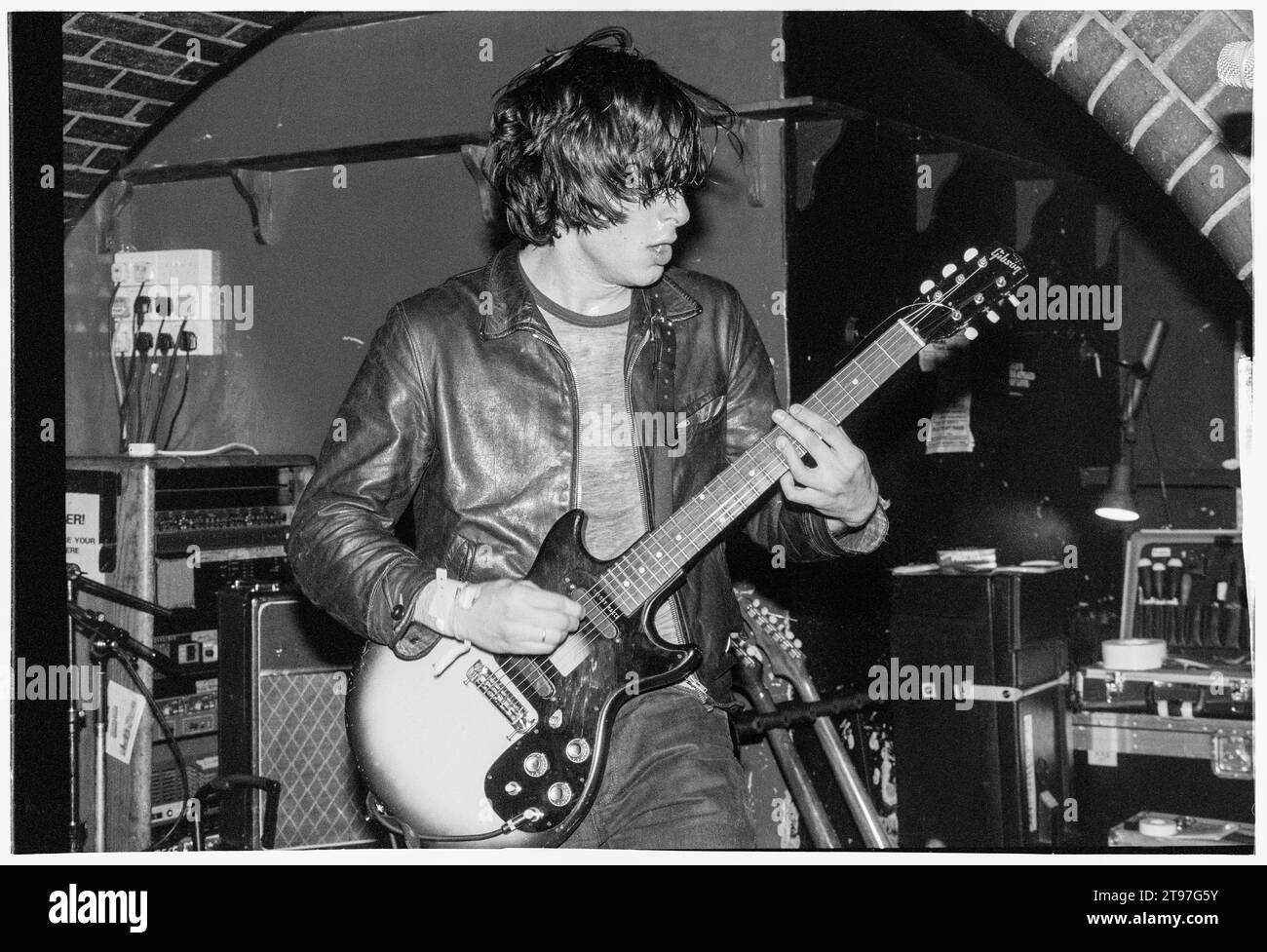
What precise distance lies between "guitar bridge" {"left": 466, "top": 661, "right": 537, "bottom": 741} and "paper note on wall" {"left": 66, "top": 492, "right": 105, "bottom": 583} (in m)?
2.16

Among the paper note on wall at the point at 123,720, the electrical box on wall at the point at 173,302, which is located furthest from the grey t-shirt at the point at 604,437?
the electrical box on wall at the point at 173,302

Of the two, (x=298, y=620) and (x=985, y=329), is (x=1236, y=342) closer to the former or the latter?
(x=985, y=329)

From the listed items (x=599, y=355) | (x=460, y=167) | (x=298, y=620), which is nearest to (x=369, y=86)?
(x=460, y=167)

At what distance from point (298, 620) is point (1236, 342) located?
3.26m

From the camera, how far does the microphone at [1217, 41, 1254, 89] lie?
2.08m

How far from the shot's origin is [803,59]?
12.7ft

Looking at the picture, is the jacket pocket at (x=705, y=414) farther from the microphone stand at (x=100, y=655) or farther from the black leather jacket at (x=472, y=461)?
the microphone stand at (x=100, y=655)

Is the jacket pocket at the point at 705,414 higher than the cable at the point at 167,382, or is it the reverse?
the cable at the point at 167,382

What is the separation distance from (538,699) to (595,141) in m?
0.97

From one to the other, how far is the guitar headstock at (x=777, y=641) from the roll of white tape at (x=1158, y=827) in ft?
3.01

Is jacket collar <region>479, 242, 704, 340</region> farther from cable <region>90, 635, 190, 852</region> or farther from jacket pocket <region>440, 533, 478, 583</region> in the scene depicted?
cable <region>90, 635, 190, 852</region>

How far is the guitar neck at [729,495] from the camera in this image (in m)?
2.34

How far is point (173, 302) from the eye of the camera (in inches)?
197

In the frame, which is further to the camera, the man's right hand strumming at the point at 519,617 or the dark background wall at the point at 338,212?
the dark background wall at the point at 338,212
